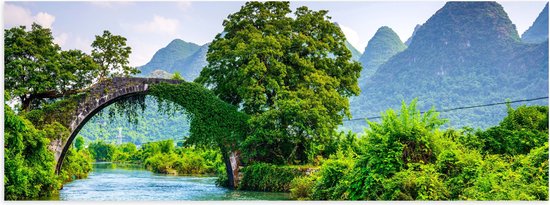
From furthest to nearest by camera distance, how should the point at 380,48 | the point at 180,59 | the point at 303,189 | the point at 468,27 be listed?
the point at 380,48
the point at 468,27
the point at 180,59
the point at 303,189

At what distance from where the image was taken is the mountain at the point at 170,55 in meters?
72.6

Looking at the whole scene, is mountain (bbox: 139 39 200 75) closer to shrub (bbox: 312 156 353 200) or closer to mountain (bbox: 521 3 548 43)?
mountain (bbox: 521 3 548 43)

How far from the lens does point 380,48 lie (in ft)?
326

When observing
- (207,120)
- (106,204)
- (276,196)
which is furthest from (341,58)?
(106,204)

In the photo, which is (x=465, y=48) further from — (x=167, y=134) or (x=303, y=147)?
(x=303, y=147)

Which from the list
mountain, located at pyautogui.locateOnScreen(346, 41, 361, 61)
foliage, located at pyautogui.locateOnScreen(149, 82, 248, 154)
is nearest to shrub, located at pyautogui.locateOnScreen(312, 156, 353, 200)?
foliage, located at pyautogui.locateOnScreen(149, 82, 248, 154)

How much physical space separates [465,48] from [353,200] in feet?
218

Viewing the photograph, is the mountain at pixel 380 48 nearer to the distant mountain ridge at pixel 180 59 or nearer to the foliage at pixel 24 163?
the distant mountain ridge at pixel 180 59

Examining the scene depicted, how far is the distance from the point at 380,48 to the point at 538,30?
2412cm

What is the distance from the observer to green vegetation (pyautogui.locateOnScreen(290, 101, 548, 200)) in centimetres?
1143

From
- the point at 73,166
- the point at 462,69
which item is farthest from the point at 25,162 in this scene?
the point at 462,69

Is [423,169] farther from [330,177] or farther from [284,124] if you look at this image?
[284,124]

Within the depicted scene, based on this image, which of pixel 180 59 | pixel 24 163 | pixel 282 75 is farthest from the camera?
pixel 180 59

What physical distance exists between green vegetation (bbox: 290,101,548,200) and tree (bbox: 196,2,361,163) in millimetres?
4873
